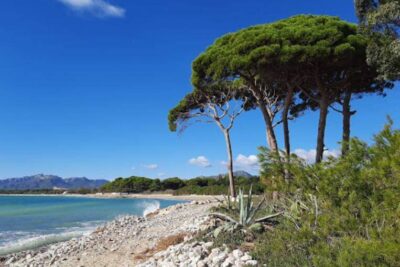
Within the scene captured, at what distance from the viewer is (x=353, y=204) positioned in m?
Answer: 4.05

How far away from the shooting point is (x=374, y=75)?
13.9m

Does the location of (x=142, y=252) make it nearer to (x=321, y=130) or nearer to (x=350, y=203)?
(x=350, y=203)

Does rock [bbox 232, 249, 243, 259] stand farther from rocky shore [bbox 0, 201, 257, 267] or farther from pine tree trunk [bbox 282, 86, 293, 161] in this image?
pine tree trunk [bbox 282, 86, 293, 161]

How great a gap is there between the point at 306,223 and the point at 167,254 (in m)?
3.63


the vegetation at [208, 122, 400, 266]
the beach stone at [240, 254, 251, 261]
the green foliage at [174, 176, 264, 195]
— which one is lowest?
the beach stone at [240, 254, 251, 261]

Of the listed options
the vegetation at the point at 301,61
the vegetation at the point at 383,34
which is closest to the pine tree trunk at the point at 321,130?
the vegetation at the point at 301,61

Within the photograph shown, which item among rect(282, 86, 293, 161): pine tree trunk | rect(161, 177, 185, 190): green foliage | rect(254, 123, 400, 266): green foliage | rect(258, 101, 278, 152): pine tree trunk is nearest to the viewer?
rect(254, 123, 400, 266): green foliage

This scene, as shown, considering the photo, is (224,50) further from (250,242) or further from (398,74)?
(250,242)

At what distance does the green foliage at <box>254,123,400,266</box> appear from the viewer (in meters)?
3.38

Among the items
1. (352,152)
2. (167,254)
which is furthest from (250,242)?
(352,152)

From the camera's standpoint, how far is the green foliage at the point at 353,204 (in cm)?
338

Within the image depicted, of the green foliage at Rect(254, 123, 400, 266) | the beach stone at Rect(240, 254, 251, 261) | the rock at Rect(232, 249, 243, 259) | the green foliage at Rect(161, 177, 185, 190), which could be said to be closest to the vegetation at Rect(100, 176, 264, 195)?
the green foliage at Rect(161, 177, 185, 190)

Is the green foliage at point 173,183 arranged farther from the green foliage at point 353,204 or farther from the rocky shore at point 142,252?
the green foliage at point 353,204

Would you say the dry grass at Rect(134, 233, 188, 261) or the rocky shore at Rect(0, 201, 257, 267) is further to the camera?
the dry grass at Rect(134, 233, 188, 261)
